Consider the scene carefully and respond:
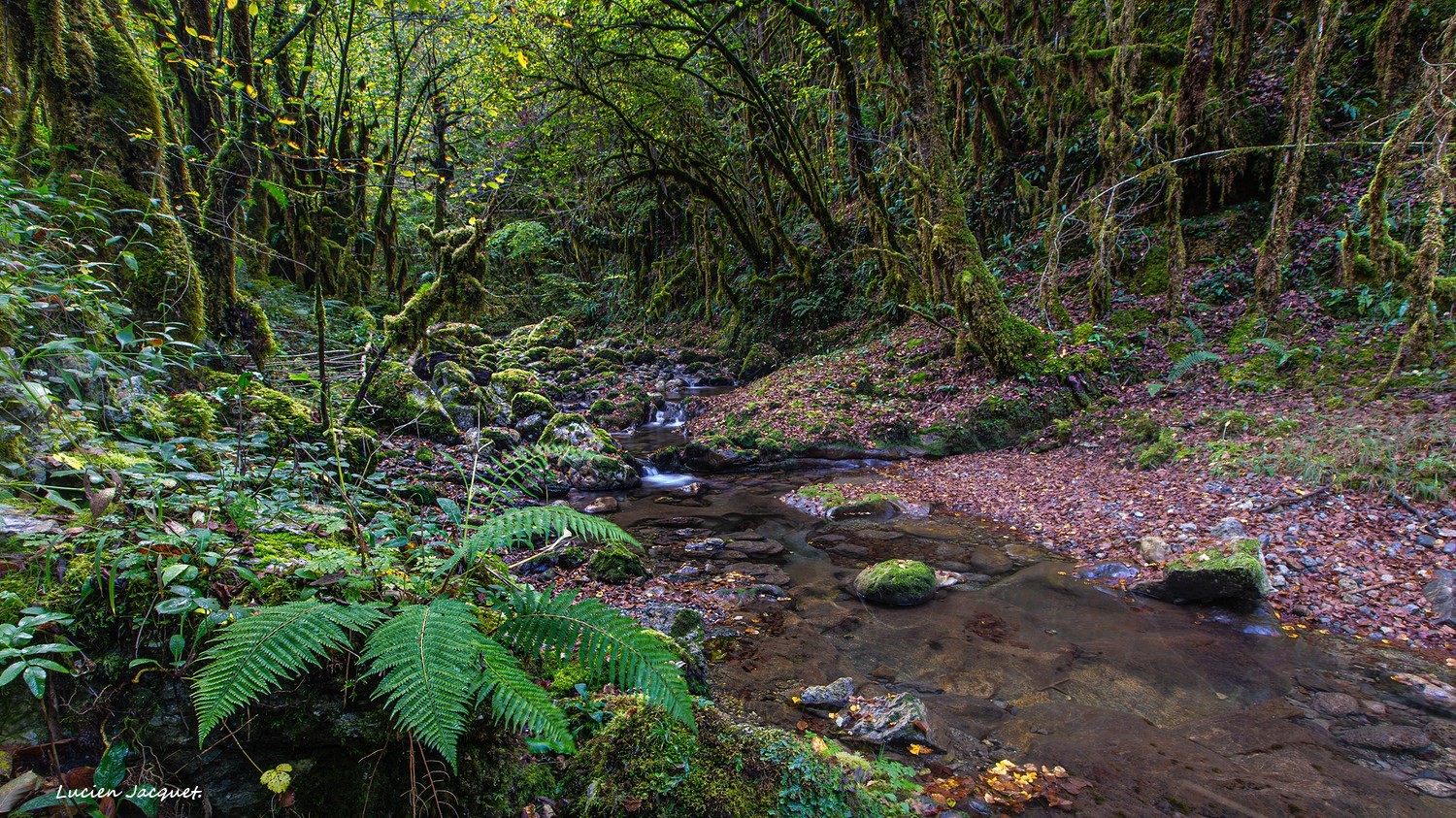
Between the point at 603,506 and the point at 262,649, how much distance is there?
673 centimetres

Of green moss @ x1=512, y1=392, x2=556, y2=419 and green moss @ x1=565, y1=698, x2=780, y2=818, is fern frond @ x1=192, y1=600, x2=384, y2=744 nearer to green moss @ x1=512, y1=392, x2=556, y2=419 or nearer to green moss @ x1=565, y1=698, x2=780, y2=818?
green moss @ x1=565, y1=698, x2=780, y2=818

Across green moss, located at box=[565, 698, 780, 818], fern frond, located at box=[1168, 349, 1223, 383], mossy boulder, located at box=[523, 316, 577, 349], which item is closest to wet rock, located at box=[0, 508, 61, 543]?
green moss, located at box=[565, 698, 780, 818]

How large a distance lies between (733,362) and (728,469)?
8.42 meters

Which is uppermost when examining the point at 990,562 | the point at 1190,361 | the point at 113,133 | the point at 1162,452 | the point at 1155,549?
the point at 113,133

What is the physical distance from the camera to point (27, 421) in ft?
8.52

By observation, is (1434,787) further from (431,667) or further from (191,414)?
(191,414)

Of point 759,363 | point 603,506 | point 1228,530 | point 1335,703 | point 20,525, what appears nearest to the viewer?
point 20,525

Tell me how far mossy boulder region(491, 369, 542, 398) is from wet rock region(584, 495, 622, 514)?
4.99 meters

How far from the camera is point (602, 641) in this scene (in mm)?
1968

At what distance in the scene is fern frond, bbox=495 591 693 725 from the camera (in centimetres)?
188

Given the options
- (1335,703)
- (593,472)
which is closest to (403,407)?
(593,472)

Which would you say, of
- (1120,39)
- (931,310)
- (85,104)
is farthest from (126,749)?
(1120,39)

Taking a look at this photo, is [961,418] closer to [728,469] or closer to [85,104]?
[728,469]

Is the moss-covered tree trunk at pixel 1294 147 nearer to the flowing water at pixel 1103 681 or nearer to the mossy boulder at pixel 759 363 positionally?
the flowing water at pixel 1103 681
